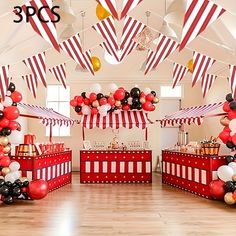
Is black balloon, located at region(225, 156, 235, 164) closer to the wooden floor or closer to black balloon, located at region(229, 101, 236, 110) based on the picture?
the wooden floor

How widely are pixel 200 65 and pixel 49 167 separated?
3909 millimetres

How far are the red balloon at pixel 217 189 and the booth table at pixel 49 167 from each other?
329 cm

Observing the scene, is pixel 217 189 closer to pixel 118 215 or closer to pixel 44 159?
pixel 118 215

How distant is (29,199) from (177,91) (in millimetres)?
7479

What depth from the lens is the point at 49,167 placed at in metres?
7.92

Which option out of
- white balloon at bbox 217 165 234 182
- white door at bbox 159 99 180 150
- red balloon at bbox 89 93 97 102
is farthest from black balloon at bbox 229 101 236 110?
white door at bbox 159 99 180 150

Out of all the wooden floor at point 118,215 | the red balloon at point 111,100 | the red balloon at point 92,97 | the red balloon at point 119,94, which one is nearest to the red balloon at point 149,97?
the red balloon at point 119,94

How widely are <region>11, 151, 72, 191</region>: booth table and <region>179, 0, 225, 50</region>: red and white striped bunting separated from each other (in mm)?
4001

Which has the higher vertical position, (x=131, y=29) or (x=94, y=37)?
(x=94, y=37)

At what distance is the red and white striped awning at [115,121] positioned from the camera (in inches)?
387

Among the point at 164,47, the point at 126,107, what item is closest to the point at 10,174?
the point at 164,47

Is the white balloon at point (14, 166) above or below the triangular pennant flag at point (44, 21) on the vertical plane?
below

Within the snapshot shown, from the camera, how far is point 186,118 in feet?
30.5

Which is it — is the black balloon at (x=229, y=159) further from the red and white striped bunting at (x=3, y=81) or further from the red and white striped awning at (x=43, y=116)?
the red and white striped awning at (x=43, y=116)
